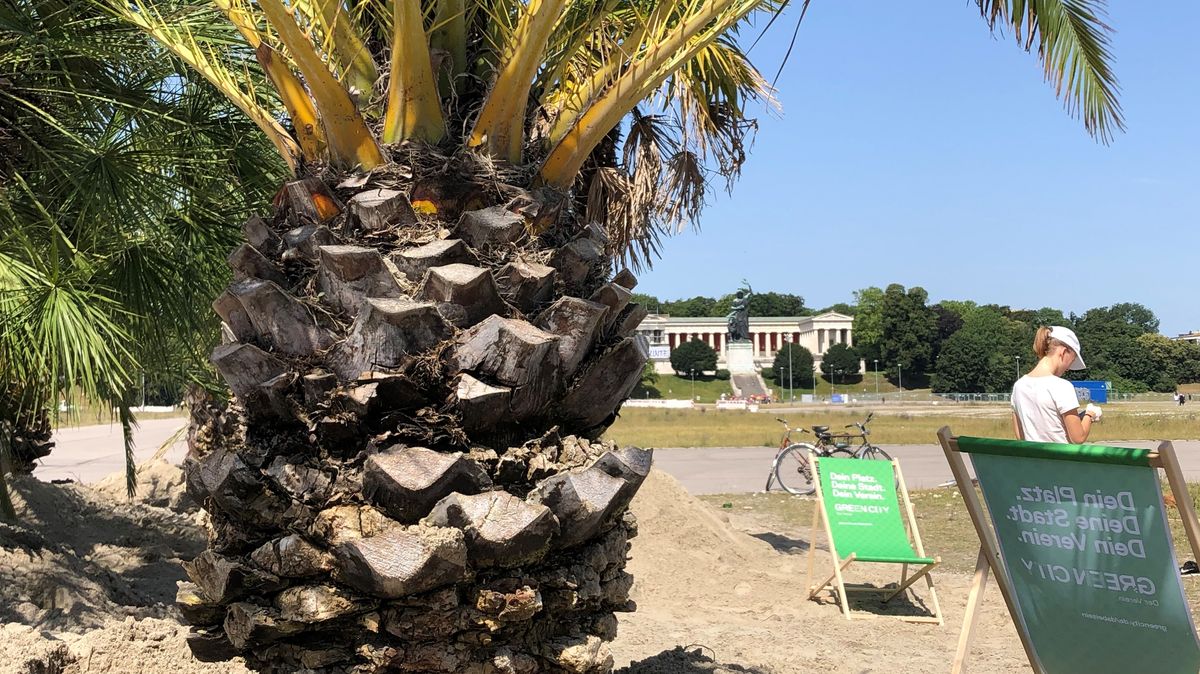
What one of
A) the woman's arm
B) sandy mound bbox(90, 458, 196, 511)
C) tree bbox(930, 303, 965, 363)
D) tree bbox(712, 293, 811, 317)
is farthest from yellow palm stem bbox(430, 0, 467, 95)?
tree bbox(712, 293, 811, 317)

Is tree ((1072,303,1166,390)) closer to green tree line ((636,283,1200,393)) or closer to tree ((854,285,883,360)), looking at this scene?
green tree line ((636,283,1200,393))

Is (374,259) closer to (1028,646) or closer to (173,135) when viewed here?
(1028,646)

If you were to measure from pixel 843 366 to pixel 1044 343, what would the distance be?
102 metres

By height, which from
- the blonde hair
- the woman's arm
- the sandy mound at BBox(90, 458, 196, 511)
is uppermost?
the blonde hair

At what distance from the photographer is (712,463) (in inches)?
761

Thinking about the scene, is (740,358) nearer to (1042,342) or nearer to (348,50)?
(1042,342)

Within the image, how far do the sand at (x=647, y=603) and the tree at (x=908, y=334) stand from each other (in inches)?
3601

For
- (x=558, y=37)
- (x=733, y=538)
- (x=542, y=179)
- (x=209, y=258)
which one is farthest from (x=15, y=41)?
(x=733, y=538)

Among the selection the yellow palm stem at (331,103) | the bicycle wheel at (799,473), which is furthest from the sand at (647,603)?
the bicycle wheel at (799,473)

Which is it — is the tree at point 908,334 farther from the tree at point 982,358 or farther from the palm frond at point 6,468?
the palm frond at point 6,468

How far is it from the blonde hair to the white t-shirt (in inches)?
7.2

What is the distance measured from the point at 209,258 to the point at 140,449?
19624 mm

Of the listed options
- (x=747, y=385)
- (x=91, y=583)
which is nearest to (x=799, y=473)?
(x=91, y=583)

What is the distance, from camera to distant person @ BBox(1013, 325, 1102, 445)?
497cm
